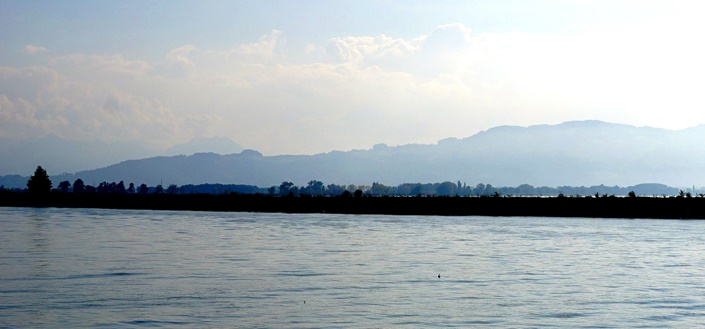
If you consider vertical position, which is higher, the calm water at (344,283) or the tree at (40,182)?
the tree at (40,182)

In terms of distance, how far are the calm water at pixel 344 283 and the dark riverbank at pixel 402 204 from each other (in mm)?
56302

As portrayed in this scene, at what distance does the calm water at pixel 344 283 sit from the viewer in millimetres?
26719

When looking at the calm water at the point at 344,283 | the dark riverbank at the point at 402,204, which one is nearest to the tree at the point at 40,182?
the dark riverbank at the point at 402,204

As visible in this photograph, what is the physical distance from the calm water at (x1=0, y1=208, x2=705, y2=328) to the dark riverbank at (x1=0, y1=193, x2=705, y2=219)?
5630cm

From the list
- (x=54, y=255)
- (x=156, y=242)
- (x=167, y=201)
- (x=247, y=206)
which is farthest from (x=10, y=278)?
(x=167, y=201)

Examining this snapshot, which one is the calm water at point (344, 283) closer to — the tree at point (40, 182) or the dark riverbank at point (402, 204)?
the dark riverbank at point (402, 204)

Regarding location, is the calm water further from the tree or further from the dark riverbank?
the tree

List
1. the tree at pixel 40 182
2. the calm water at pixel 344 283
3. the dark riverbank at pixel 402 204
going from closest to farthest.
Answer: the calm water at pixel 344 283 < the dark riverbank at pixel 402 204 < the tree at pixel 40 182

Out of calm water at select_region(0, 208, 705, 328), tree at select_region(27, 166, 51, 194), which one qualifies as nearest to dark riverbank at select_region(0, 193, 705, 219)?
tree at select_region(27, 166, 51, 194)

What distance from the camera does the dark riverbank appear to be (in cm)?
11594

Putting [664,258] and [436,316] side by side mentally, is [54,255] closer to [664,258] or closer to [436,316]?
[436,316]

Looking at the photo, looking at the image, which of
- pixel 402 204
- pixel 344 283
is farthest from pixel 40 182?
pixel 344 283

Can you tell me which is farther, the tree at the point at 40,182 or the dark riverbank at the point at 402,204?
the tree at the point at 40,182

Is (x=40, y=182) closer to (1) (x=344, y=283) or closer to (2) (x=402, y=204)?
(2) (x=402, y=204)
